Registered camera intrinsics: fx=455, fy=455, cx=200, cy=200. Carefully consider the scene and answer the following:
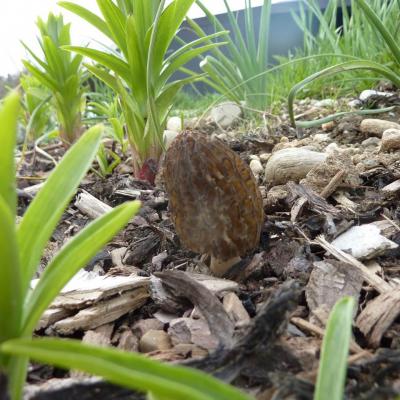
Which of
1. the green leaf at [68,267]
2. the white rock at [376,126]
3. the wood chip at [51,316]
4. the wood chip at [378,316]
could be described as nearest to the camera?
the green leaf at [68,267]

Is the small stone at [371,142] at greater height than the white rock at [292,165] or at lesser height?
lesser

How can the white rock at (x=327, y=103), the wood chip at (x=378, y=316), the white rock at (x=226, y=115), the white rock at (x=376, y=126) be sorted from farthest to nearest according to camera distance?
the white rock at (x=226, y=115) → the white rock at (x=327, y=103) → the white rock at (x=376, y=126) → the wood chip at (x=378, y=316)

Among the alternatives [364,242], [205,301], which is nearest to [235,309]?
[205,301]

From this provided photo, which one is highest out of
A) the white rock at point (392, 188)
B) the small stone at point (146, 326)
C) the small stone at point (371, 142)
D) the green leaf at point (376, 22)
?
the green leaf at point (376, 22)

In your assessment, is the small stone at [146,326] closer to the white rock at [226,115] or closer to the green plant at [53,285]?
the green plant at [53,285]

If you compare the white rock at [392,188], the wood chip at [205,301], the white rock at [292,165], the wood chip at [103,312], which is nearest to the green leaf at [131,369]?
the wood chip at [205,301]

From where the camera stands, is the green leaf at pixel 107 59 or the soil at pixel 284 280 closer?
the soil at pixel 284 280

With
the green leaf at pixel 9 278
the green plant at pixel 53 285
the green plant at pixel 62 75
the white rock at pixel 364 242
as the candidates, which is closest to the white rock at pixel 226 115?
the green plant at pixel 62 75
